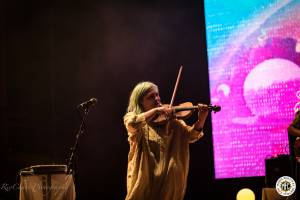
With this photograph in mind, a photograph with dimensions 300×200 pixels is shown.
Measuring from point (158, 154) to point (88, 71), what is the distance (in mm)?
3208

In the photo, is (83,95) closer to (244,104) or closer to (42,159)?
(42,159)

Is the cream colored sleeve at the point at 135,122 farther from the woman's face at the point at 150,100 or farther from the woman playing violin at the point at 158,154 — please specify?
the woman's face at the point at 150,100

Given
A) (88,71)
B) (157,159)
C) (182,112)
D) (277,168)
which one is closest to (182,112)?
(182,112)

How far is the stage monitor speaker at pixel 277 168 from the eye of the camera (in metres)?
4.92

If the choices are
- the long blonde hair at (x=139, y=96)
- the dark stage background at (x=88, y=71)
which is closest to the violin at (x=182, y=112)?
the long blonde hair at (x=139, y=96)

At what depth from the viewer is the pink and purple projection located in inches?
213

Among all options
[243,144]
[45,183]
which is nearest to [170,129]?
[45,183]

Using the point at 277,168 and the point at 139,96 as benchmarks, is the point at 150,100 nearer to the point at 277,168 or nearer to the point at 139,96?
the point at 139,96

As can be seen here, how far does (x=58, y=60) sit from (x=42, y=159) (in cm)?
139

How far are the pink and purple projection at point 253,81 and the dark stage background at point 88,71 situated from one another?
42cm

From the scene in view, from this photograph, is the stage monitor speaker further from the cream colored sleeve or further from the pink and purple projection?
the cream colored sleeve

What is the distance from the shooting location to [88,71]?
6578mm

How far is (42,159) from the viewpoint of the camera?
20.9ft

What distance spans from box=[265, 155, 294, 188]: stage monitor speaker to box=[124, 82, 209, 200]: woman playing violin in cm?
160
